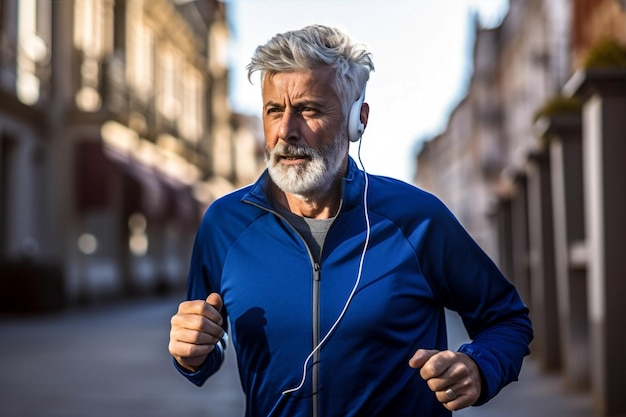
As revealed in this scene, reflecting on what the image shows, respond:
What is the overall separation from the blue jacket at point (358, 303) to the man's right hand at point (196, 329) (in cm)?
13

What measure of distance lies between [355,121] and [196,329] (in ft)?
2.12

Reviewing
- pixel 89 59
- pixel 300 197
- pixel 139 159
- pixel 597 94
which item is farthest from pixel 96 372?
pixel 139 159

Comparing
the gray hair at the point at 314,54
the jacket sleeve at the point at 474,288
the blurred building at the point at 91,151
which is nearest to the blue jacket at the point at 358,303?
the jacket sleeve at the point at 474,288

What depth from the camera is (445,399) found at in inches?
84.7

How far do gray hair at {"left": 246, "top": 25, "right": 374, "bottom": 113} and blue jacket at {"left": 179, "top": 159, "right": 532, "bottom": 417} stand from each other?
262mm

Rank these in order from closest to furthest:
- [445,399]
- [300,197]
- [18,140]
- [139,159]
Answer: [445,399] → [300,197] → [18,140] → [139,159]

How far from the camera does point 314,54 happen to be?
7.57 feet

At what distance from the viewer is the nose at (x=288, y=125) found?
7.70 feet

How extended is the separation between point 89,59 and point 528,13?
A: 20723 mm

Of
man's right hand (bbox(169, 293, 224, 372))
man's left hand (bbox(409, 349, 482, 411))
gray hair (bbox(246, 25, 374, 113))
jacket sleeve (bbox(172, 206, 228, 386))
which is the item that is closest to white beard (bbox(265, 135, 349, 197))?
gray hair (bbox(246, 25, 374, 113))

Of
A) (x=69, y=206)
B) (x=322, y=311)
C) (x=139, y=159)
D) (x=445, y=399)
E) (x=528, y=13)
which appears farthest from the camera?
(x=528, y=13)

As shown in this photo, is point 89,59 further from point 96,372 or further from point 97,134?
point 96,372

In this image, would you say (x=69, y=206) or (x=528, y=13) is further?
(x=528, y=13)

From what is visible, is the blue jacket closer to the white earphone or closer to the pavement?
the white earphone
